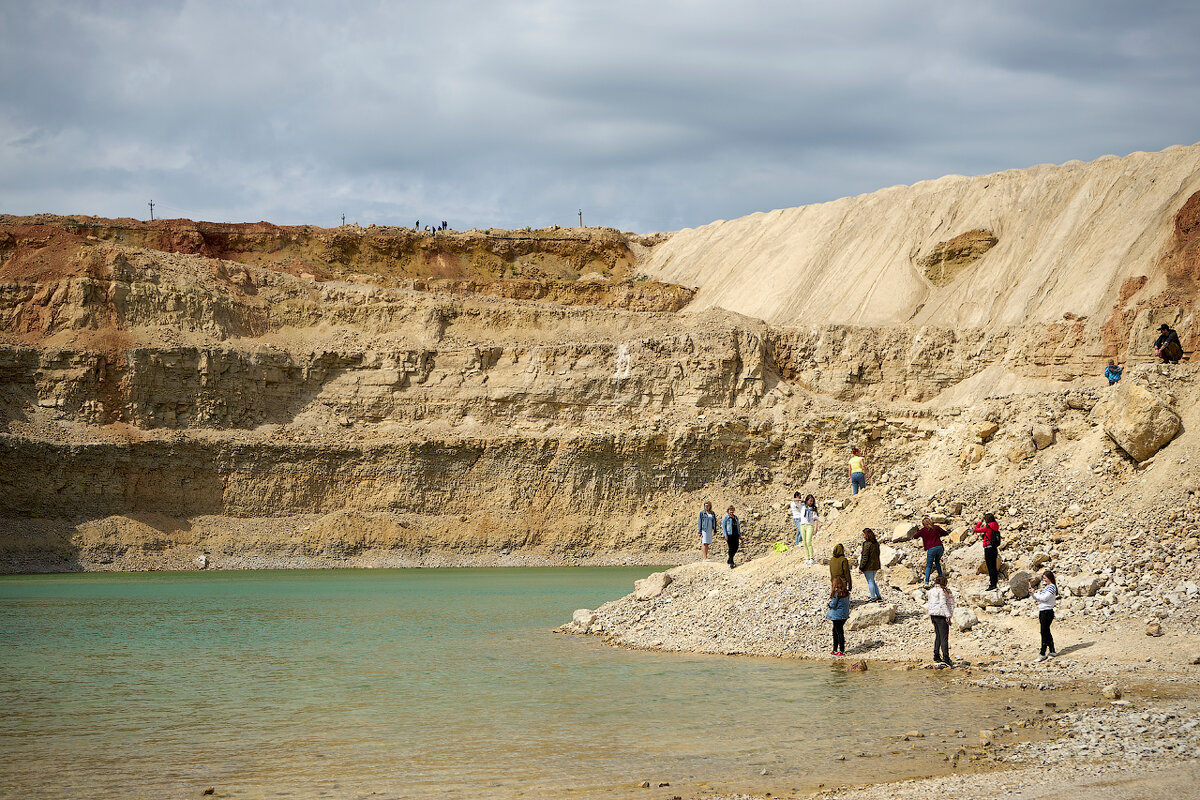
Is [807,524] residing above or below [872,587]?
above

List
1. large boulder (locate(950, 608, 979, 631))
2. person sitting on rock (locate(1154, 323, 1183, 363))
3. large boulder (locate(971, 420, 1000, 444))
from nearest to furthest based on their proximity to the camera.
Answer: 1. large boulder (locate(950, 608, 979, 631))
2. large boulder (locate(971, 420, 1000, 444))
3. person sitting on rock (locate(1154, 323, 1183, 363))

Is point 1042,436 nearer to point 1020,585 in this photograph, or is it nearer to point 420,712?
point 1020,585

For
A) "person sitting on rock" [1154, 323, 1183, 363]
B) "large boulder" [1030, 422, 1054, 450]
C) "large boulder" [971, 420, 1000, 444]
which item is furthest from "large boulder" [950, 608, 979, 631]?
"person sitting on rock" [1154, 323, 1183, 363]

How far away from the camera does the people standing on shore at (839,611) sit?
53.9 feet

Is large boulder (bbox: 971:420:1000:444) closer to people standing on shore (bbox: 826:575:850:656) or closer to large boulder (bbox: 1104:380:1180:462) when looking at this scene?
large boulder (bbox: 1104:380:1180:462)

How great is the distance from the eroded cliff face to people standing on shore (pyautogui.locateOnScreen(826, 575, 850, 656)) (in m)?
24.8

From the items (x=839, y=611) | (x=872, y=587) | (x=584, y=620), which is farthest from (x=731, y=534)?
(x=839, y=611)

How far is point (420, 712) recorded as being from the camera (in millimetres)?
13289

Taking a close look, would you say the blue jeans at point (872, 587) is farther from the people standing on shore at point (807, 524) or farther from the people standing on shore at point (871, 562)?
the people standing on shore at point (807, 524)

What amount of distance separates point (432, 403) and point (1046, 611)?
35.1 m

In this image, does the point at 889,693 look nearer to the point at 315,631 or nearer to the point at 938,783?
the point at 938,783

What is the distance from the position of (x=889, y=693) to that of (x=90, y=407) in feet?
130

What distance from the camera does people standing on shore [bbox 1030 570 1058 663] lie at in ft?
48.1

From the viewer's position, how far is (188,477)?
1679 inches
